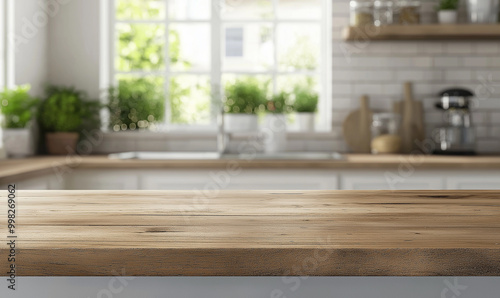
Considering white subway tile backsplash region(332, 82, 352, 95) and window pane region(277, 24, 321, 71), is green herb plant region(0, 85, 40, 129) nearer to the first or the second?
window pane region(277, 24, 321, 71)

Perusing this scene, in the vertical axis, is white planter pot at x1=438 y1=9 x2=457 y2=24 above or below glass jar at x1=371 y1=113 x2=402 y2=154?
above

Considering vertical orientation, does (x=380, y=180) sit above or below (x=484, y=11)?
below

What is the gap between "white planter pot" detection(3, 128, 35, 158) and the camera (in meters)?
3.53

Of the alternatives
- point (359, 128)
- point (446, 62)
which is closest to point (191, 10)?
point (359, 128)

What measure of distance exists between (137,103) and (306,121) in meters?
1.16

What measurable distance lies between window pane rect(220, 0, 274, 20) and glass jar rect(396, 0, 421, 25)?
2.95 feet

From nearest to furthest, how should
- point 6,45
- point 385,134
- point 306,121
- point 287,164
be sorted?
point 287,164, point 6,45, point 385,134, point 306,121

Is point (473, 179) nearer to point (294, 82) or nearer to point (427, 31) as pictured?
point (427, 31)

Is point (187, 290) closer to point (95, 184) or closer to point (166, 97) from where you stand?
point (95, 184)

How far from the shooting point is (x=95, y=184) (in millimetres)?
3361

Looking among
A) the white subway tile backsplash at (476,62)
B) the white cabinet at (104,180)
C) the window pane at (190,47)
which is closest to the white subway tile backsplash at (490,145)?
the white subway tile backsplash at (476,62)

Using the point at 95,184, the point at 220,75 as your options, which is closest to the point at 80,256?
the point at 95,184

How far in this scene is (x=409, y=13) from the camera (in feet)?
13.1

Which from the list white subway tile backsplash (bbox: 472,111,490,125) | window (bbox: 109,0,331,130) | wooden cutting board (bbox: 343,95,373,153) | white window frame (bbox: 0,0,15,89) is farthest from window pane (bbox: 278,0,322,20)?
white window frame (bbox: 0,0,15,89)
